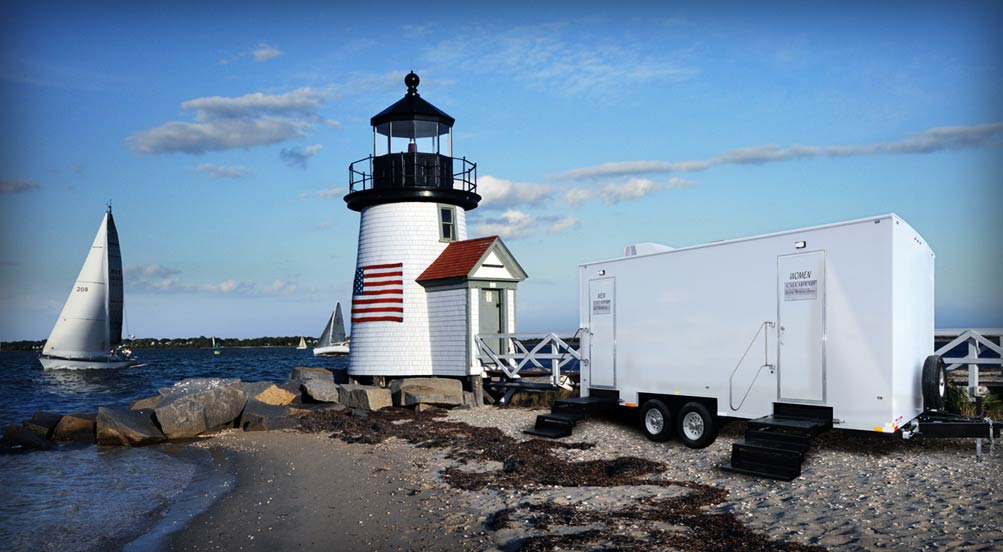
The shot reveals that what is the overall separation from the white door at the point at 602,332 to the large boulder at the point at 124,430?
11933 mm

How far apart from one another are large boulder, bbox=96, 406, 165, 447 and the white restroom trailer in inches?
483

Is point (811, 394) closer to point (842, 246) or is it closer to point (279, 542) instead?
point (842, 246)

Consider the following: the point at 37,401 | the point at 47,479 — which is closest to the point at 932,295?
the point at 47,479

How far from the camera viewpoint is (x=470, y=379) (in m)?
22.6

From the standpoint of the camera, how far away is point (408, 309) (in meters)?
23.6

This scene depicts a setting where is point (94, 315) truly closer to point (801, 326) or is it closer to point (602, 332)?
point (602, 332)

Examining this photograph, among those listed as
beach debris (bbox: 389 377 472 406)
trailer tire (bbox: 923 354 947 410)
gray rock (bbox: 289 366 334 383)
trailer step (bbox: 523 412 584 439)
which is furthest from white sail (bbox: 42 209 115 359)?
Answer: trailer tire (bbox: 923 354 947 410)

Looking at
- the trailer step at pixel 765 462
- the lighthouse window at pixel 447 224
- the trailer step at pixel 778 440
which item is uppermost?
the lighthouse window at pixel 447 224

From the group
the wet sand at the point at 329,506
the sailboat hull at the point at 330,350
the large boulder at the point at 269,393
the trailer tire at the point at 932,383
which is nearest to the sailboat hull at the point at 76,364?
the sailboat hull at the point at 330,350

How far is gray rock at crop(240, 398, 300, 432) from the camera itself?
20011 millimetres

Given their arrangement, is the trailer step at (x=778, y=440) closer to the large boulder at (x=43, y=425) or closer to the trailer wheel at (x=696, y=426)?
the trailer wheel at (x=696, y=426)

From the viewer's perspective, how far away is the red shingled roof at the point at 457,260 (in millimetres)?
22594

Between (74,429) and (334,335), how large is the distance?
205 feet

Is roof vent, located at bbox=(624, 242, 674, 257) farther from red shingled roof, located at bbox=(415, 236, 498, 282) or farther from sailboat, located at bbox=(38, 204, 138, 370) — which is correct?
sailboat, located at bbox=(38, 204, 138, 370)
